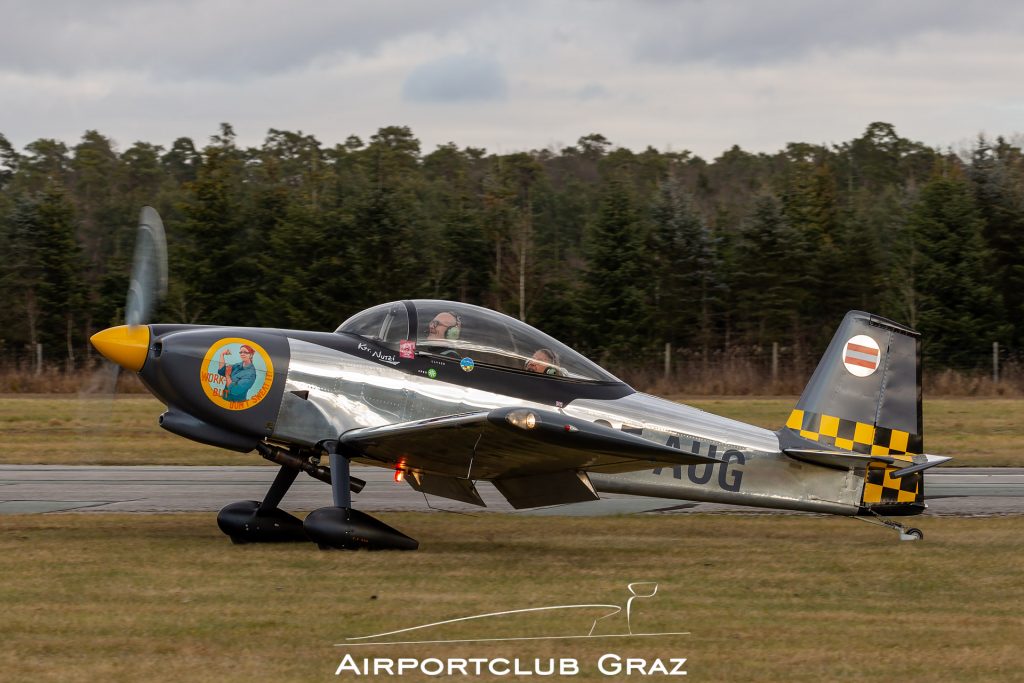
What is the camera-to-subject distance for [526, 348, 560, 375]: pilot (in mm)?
9609

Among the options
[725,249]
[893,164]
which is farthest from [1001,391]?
[893,164]

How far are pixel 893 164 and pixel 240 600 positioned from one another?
92.1 meters

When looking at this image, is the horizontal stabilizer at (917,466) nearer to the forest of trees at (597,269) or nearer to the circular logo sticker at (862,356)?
the circular logo sticker at (862,356)

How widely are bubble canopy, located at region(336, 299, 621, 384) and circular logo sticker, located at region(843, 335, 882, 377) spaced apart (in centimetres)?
241

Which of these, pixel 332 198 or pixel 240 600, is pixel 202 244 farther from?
pixel 240 600

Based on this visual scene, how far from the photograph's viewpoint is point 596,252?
135 ft

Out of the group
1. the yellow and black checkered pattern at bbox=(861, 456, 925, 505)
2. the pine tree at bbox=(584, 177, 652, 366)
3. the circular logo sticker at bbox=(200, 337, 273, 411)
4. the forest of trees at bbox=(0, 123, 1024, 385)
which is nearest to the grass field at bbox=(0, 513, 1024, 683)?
the yellow and black checkered pattern at bbox=(861, 456, 925, 505)

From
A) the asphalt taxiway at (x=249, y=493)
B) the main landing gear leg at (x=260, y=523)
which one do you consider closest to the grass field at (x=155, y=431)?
the asphalt taxiway at (x=249, y=493)

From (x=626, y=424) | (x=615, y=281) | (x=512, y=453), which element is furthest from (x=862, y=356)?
(x=615, y=281)

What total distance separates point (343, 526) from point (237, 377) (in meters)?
1.50

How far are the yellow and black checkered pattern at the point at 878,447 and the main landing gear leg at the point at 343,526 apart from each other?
380cm

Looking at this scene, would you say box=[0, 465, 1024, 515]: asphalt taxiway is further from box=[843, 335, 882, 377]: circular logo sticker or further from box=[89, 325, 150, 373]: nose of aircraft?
box=[89, 325, 150, 373]: nose of aircraft

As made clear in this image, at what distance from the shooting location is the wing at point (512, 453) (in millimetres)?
8086

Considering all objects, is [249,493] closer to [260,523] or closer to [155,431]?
[260,523]
